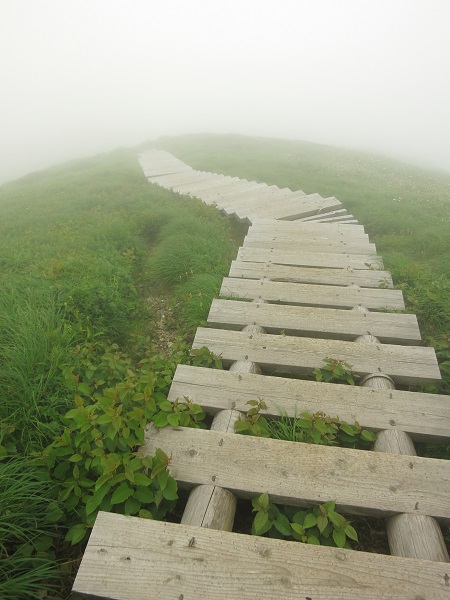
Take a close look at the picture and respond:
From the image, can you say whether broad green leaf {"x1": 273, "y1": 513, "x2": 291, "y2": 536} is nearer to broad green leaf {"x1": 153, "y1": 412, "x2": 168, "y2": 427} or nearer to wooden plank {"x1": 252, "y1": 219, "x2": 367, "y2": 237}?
broad green leaf {"x1": 153, "y1": 412, "x2": 168, "y2": 427}

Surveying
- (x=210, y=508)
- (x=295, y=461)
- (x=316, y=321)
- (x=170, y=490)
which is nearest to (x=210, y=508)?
(x=210, y=508)

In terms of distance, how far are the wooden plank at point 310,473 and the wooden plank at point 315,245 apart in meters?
4.34

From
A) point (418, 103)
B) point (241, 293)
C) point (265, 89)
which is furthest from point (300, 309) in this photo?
point (418, 103)

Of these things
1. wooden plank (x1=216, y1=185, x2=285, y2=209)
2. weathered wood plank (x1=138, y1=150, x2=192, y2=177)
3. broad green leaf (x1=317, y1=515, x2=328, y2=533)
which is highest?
weathered wood plank (x1=138, y1=150, x2=192, y2=177)

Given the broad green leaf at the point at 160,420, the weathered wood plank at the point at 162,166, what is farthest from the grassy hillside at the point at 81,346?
the weathered wood plank at the point at 162,166

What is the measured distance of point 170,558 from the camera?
2230 mm

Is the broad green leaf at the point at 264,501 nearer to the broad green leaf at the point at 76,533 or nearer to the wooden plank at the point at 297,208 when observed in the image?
the broad green leaf at the point at 76,533

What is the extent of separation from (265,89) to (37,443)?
7120 inches

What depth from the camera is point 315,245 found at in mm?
6758

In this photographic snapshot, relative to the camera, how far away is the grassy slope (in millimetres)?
5281

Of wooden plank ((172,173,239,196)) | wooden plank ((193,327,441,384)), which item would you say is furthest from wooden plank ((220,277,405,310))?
wooden plank ((172,173,239,196))

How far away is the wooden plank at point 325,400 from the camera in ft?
10.8

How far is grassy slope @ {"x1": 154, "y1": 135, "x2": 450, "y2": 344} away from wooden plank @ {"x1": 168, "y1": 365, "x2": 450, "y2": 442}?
1.66 meters

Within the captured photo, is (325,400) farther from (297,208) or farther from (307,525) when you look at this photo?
(297,208)
